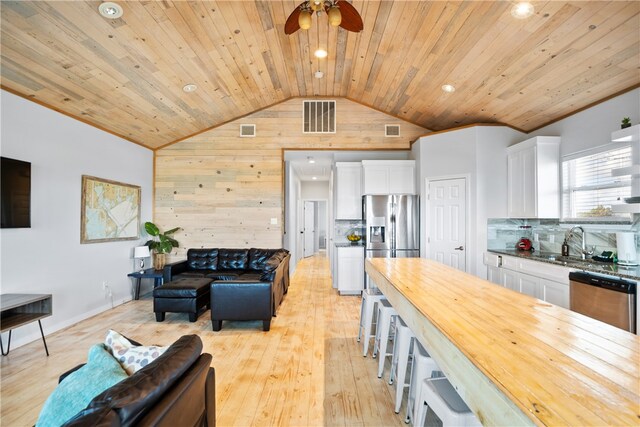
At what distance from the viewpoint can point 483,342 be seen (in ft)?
3.74

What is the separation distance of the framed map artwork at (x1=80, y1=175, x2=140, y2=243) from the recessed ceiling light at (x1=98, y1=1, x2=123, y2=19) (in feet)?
7.41

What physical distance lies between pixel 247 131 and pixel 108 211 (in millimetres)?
2643

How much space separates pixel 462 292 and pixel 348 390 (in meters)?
1.23

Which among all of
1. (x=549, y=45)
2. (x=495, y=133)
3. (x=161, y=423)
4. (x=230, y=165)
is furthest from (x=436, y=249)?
(x=161, y=423)

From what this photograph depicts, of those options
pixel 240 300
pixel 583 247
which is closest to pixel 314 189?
pixel 240 300

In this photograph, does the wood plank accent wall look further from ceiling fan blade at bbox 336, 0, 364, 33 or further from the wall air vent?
ceiling fan blade at bbox 336, 0, 364, 33

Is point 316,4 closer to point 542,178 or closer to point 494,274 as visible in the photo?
point 542,178

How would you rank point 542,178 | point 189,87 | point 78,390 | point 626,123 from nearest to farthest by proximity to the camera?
point 78,390, point 626,123, point 542,178, point 189,87

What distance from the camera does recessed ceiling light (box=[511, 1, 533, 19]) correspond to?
2.47 m

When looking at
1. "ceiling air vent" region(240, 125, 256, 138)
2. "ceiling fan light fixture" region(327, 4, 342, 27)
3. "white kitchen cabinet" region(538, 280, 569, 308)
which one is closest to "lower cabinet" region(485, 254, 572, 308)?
"white kitchen cabinet" region(538, 280, 569, 308)

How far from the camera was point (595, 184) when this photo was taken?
3404mm

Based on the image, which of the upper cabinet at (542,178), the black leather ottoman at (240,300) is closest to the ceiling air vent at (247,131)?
the black leather ottoman at (240,300)

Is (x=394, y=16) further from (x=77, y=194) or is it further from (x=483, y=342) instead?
(x=77, y=194)

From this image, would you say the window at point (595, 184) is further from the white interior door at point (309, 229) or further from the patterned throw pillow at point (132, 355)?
the white interior door at point (309, 229)
